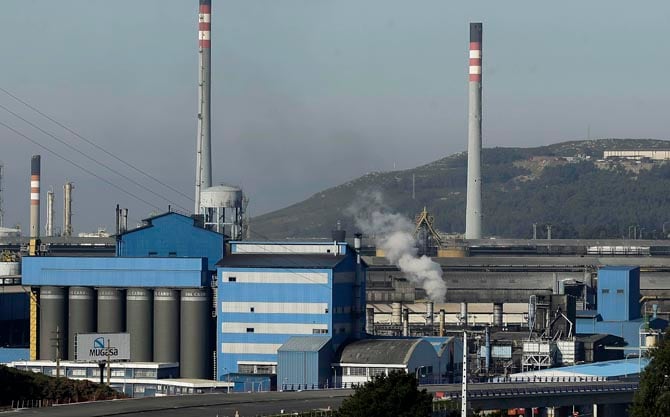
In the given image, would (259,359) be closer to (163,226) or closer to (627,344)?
(163,226)

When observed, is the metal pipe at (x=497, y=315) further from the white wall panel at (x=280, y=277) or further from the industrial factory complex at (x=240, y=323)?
the white wall panel at (x=280, y=277)

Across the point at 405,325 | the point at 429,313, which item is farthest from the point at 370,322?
the point at 429,313

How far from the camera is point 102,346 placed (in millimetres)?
89188

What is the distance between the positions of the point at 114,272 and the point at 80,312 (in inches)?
125

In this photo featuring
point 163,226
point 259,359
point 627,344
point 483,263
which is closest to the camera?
point 259,359

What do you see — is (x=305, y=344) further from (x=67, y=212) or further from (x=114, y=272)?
(x=67, y=212)

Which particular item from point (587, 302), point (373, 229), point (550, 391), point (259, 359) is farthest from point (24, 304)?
point (373, 229)

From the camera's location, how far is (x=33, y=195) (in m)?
166

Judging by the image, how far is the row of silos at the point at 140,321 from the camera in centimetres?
9794

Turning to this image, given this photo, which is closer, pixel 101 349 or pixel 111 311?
pixel 101 349

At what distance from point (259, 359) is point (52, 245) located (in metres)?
79.1

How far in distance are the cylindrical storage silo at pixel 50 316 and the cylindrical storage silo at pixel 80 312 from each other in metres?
0.47

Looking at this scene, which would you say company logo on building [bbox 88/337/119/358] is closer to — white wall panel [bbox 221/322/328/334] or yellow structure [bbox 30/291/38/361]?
white wall panel [bbox 221/322/328/334]

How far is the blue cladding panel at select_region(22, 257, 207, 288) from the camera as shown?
98.5 meters
